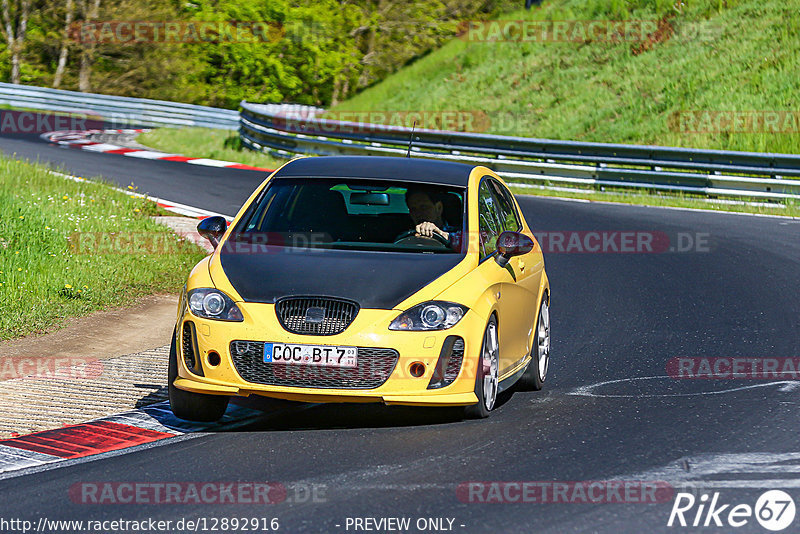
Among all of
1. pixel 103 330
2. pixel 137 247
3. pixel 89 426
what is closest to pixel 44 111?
pixel 137 247

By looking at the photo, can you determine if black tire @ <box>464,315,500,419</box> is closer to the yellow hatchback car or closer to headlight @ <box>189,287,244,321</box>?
the yellow hatchback car

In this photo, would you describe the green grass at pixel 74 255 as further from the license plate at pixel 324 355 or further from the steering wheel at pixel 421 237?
the license plate at pixel 324 355

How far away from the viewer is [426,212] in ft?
26.1

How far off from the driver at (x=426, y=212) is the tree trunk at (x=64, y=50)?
149 ft

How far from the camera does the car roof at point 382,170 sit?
26.5 feet

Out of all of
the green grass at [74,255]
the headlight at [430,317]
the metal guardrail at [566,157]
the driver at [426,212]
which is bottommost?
the green grass at [74,255]

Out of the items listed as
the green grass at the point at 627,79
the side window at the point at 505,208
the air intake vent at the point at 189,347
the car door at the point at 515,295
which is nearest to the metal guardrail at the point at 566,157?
the green grass at the point at 627,79

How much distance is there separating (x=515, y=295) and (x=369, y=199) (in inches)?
46.8

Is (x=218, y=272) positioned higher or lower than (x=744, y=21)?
lower

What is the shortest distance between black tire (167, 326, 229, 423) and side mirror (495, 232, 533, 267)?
1969 millimetres

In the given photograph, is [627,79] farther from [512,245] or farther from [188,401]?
[188,401]

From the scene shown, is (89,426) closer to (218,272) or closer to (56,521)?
(218,272)

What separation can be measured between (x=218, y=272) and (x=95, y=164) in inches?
699

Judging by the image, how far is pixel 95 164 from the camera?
2402 cm
